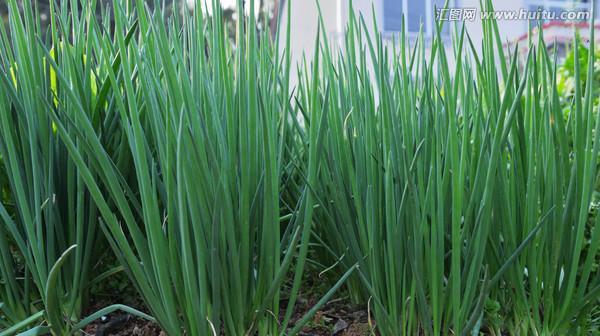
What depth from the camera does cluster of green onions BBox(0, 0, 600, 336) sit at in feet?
1.89

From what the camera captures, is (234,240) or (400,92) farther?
(400,92)

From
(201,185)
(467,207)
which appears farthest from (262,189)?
(467,207)

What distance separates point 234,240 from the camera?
0.59 metres

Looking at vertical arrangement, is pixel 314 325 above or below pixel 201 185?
below

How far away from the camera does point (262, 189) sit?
0.65m

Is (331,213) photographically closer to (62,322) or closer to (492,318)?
(492,318)

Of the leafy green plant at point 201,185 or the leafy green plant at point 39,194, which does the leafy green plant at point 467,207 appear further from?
the leafy green plant at point 39,194

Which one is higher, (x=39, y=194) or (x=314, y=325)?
(x=39, y=194)

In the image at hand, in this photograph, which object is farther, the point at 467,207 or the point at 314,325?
the point at 314,325

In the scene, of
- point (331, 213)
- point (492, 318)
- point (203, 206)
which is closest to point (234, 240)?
point (203, 206)

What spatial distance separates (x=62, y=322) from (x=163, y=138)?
27 cm

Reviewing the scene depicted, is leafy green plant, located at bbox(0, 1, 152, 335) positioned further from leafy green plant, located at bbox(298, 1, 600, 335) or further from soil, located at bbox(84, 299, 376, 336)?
leafy green plant, located at bbox(298, 1, 600, 335)

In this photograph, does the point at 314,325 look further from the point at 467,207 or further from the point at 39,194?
the point at 39,194

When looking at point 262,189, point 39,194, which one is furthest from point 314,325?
point 39,194
